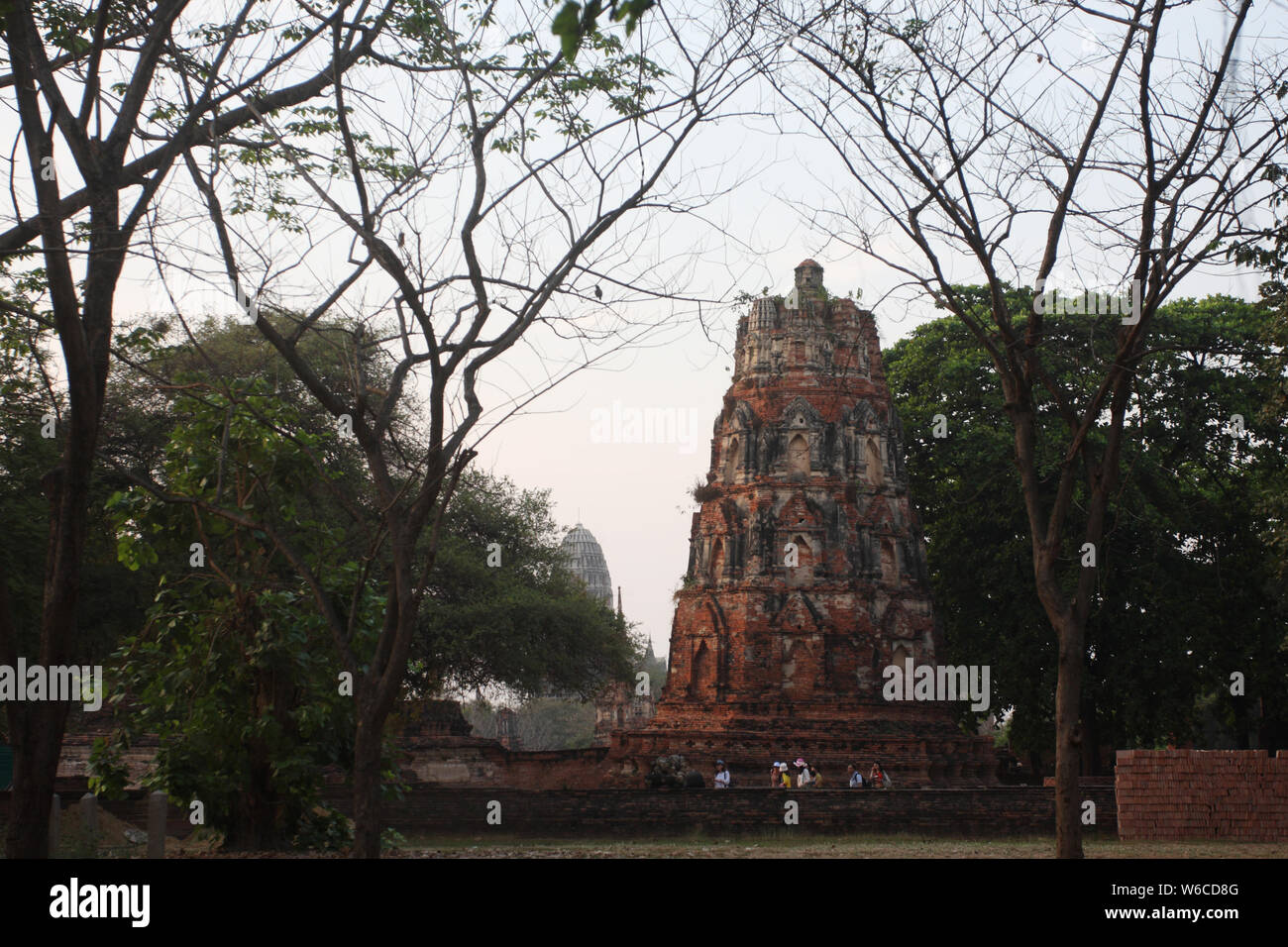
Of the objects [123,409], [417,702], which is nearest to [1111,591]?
[417,702]

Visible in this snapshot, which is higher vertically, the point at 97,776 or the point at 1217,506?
the point at 1217,506

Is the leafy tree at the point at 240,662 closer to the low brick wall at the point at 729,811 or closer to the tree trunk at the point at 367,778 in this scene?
the tree trunk at the point at 367,778

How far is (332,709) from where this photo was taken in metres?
13.8

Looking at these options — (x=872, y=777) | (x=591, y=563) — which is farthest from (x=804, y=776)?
(x=591, y=563)

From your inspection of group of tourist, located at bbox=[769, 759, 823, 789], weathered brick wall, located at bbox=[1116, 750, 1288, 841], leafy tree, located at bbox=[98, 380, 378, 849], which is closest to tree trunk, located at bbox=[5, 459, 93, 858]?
leafy tree, located at bbox=[98, 380, 378, 849]

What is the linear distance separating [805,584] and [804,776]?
429 cm

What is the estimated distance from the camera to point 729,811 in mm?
21828

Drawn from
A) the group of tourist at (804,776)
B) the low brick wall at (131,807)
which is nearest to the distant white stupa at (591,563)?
the group of tourist at (804,776)

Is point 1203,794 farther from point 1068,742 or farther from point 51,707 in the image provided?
point 51,707

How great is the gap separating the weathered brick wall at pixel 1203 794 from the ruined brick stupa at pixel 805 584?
832cm

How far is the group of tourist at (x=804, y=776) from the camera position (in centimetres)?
2633
